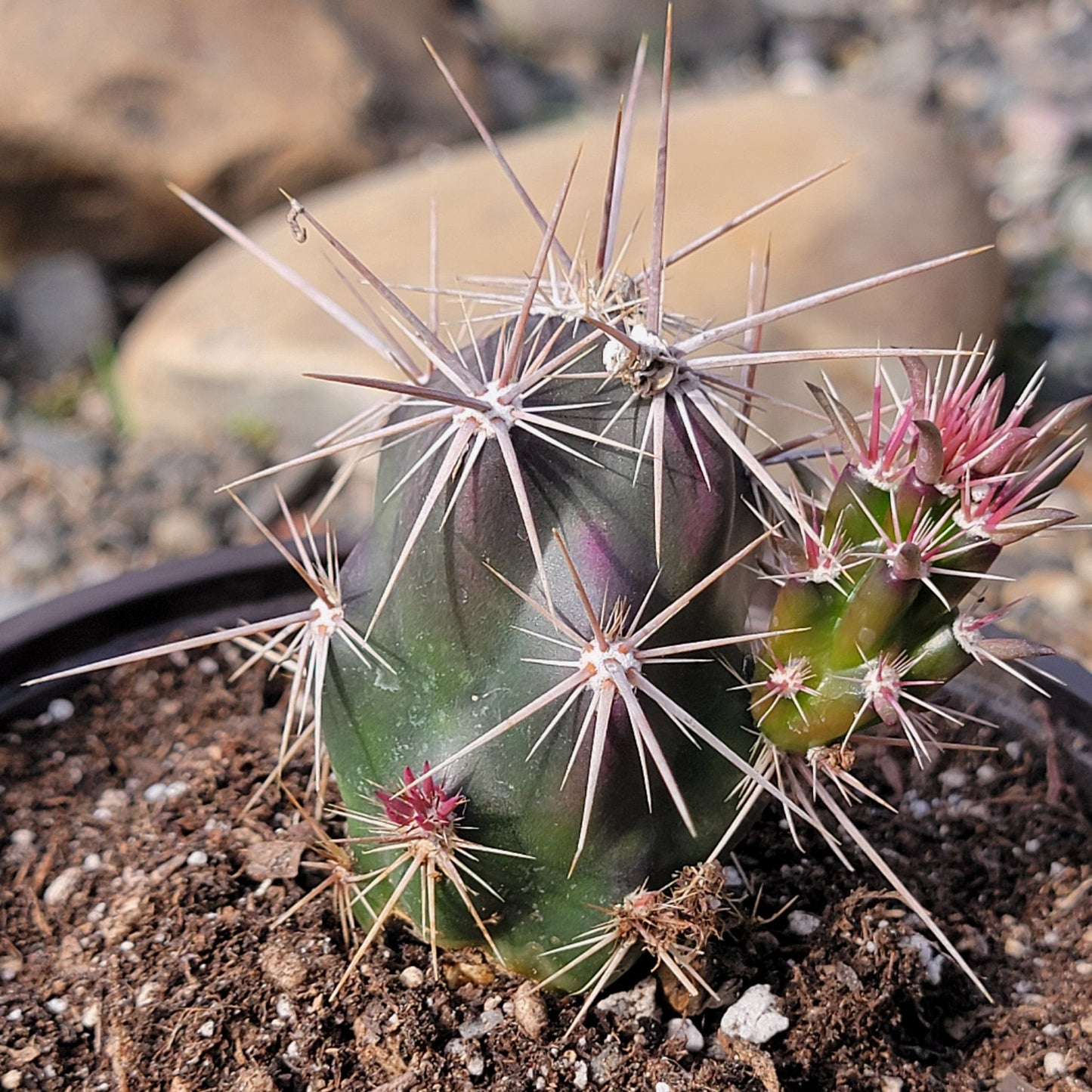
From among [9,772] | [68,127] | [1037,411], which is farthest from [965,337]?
[68,127]

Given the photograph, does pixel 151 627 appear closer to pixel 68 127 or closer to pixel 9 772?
pixel 9 772

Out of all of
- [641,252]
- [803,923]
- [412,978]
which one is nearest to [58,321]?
[641,252]

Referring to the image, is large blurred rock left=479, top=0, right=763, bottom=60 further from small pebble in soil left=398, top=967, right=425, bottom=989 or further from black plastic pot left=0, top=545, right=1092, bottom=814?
small pebble in soil left=398, top=967, right=425, bottom=989

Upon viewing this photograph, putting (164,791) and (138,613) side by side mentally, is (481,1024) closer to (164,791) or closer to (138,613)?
(164,791)

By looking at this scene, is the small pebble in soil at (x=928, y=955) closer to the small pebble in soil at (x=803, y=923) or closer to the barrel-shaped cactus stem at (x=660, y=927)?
the small pebble in soil at (x=803, y=923)

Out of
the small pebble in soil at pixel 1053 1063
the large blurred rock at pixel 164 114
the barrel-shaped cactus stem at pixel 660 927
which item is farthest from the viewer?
the large blurred rock at pixel 164 114

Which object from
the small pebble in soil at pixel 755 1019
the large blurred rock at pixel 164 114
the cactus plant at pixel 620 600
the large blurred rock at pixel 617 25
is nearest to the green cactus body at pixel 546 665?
the cactus plant at pixel 620 600

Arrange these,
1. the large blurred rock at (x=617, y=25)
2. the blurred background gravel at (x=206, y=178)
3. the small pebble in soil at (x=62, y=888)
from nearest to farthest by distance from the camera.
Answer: the small pebble in soil at (x=62, y=888) < the blurred background gravel at (x=206, y=178) < the large blurred rock at (x=617, y=25)
